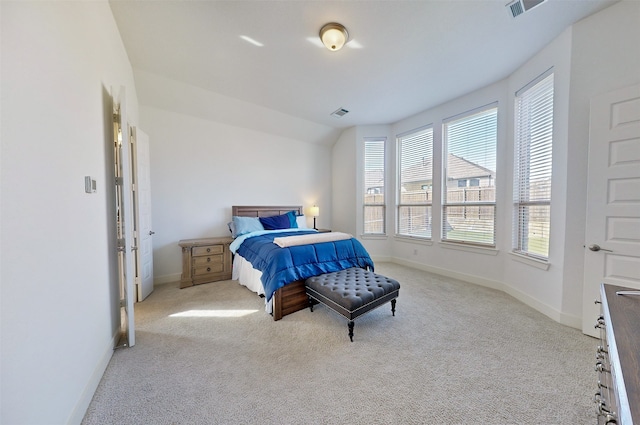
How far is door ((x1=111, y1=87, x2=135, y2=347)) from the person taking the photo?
1.96m

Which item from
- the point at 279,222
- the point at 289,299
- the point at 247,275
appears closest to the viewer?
the point at 289,299

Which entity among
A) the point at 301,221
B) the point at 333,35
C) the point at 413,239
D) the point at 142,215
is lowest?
the point at 413,239

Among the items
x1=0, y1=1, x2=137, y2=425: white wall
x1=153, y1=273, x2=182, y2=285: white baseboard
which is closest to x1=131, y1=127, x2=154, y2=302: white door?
x1=153, y1=273, x2=182, y2=285: white baseboard

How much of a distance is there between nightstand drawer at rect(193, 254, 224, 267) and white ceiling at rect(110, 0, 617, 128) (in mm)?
2573

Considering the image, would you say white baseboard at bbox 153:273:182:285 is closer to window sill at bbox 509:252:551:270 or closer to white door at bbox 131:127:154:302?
white door at bbox 131:127:154:302

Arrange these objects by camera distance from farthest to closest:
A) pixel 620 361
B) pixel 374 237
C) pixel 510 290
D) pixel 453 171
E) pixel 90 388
A: pixel 374 237
pixel 453 171
pixel 510 290
pixel 90 388
pixel 620 361

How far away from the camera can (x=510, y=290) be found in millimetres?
3184

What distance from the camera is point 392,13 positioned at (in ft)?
7.01

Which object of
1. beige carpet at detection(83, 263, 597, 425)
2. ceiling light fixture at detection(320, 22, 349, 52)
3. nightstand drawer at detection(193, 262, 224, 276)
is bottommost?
beige carpet at detection(83, 263, 597, 425)

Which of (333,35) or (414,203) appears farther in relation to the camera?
(414,203)

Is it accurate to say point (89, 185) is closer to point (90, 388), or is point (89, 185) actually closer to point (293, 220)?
point (90, 388)

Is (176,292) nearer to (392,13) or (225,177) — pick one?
(225,177)

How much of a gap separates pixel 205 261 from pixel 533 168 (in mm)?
4810

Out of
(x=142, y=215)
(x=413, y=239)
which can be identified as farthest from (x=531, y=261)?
(x=142, y=215)
